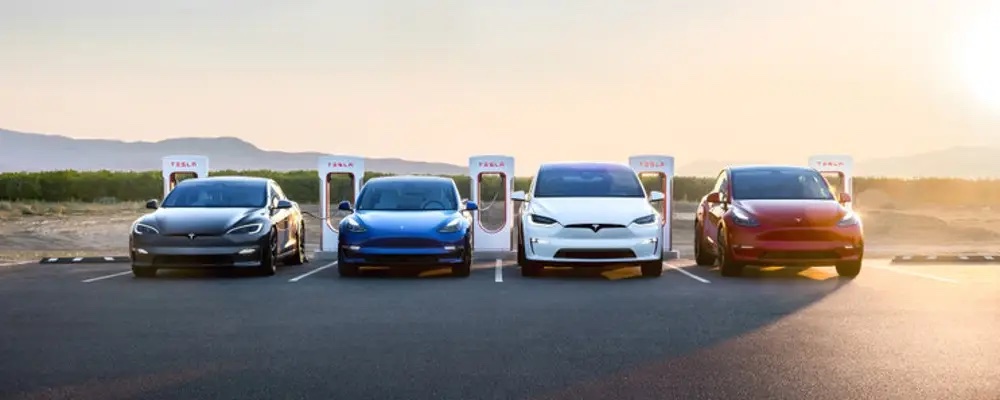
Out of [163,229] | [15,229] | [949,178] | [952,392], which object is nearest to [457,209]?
[163,229]

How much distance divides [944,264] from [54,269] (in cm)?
1616

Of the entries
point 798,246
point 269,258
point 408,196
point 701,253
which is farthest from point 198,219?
point 798,246

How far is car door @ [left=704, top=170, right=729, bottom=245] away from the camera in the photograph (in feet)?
60.2

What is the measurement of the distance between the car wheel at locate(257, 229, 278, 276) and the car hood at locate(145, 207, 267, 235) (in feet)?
1.41

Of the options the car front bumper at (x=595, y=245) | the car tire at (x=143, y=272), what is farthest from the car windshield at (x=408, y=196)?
the car tire at (x=143, y=272)

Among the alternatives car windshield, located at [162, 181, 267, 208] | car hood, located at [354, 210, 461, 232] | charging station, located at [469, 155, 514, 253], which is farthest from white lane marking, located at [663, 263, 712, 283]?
car windshield, located at [162, 181, 267, 208]

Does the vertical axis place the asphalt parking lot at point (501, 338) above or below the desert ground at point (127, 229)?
above

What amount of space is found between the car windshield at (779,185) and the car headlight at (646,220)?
177 centimetres

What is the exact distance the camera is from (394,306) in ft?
42.9

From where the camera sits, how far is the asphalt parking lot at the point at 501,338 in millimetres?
7797

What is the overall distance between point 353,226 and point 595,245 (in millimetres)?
3695

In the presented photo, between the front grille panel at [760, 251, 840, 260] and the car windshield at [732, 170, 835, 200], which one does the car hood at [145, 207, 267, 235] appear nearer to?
the car windshield at [732, 170, 835, 200]

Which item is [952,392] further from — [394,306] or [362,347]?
[394,306]

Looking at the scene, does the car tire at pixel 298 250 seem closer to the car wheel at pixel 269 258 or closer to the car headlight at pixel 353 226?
the car wheel at pixel 269 258
